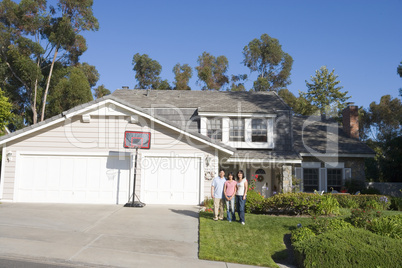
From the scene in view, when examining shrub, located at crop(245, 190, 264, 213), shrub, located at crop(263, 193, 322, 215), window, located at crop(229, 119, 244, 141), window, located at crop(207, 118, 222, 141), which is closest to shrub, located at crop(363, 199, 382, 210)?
shrub, located at crop(263, 193, 322, 215)

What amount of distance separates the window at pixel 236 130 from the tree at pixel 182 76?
23.1m

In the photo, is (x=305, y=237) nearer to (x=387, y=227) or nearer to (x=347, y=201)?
(x=387, y=227)

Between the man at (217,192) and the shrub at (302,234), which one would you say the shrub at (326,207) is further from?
the man at (217,192)

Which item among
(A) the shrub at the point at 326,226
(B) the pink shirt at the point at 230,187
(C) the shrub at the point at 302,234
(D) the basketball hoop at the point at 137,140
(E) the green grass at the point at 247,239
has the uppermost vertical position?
(D) the basketball hoop at the point at 137,140

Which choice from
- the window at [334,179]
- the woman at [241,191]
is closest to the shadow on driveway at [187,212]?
the woman at [241,191]

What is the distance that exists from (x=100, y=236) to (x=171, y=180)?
599cm

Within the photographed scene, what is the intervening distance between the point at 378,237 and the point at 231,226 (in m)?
3.81

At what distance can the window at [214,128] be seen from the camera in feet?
61.4

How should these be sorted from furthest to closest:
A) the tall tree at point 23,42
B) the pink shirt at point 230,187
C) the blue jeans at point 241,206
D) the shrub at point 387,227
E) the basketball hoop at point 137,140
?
the tall tree at point 23,42, the basketball hoop at point 137,140, the pink shirt at point 230,187, the blue jeans at point 241,206, the shrub at point 387,227

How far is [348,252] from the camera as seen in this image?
6840 millimetres

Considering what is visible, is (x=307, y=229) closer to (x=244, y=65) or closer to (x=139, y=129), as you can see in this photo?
(x=139, y=129)

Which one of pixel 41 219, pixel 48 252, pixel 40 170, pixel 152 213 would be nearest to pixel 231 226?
pixel 152 213

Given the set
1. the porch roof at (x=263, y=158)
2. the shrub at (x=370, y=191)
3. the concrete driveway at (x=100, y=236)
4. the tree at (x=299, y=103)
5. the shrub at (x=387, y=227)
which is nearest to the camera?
the concrete driveway at (x=100, y=236)

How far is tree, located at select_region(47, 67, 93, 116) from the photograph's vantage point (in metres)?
32.3
